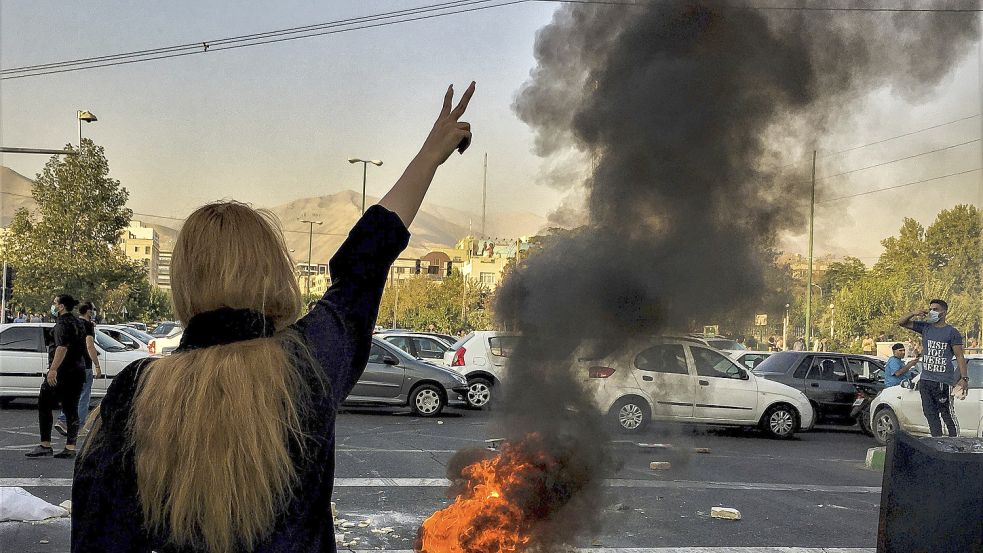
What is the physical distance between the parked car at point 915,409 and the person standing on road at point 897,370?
0.62 m

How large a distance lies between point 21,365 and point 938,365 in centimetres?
1353

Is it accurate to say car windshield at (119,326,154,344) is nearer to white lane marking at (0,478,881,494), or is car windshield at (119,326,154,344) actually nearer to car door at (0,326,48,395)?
car door at (0,326,48,395)

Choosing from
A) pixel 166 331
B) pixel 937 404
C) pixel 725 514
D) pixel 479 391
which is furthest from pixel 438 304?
pixel 725 514

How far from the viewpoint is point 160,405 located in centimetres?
143

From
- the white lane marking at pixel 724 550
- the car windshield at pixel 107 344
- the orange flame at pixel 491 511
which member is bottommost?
the white lane marking at pixel 724 550

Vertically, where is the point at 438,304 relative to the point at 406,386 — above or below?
above

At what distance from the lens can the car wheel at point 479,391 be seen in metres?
15.4

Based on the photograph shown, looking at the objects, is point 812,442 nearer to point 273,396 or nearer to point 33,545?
point 33,545

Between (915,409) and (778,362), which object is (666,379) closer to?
(915,409)

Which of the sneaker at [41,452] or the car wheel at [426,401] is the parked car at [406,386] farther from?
the sneaker at [41,452]

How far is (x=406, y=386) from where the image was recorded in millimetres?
14398

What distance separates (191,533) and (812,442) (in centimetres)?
1326

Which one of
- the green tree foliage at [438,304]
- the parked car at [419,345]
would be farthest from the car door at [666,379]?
the green tree foliage at [438,304]

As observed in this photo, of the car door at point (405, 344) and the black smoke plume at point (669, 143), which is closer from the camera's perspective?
the black smoke plume at point (669, 143)
